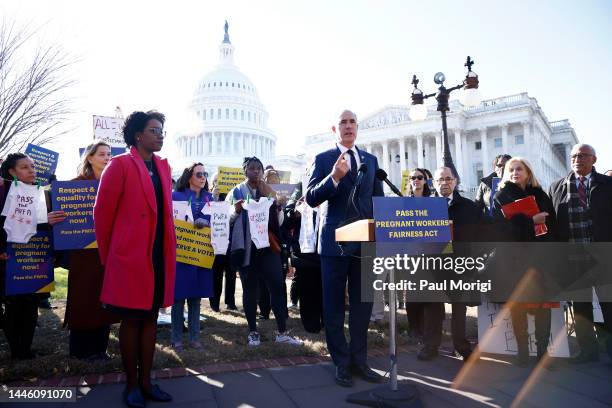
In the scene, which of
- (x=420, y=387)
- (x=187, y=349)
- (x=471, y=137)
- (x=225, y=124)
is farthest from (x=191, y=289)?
(x=225, y=124)

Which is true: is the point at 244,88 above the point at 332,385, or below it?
above

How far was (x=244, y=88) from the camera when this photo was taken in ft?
322

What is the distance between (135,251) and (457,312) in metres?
3.53

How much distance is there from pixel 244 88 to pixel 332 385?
100047 mm

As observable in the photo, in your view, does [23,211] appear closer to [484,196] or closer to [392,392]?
[392,392]

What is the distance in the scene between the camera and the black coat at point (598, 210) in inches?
184

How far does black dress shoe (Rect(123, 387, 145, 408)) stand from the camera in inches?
126

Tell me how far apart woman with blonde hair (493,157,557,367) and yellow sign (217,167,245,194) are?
5.86m

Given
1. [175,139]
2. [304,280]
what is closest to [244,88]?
[175,139]

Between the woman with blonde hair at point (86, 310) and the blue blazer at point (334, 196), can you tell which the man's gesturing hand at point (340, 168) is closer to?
the blue blazer at point (334, 196)

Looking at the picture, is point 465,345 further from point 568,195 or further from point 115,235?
point 115,235

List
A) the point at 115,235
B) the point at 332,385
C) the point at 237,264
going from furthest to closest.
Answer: the point at 237,264 → the point at 332,385 → the point at 115,235

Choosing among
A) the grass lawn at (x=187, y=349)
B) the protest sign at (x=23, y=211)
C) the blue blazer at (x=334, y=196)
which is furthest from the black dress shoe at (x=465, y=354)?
the protest sign at (x=23, y=211)

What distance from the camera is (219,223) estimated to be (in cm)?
556
